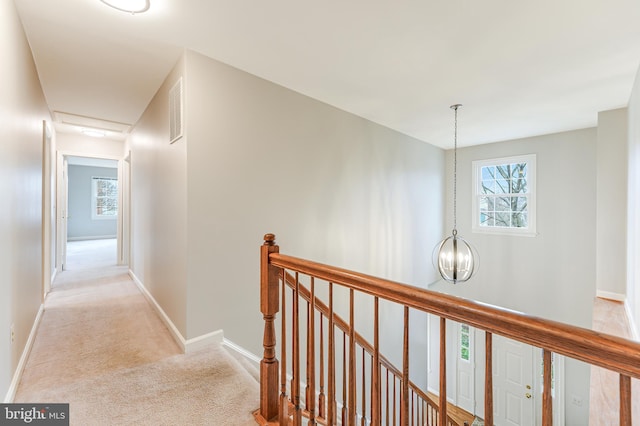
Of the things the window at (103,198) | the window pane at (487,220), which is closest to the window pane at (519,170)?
the window pane at (487,220)

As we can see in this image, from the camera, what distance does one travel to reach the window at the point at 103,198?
9414 millimetres

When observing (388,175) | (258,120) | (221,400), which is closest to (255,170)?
(258,120)

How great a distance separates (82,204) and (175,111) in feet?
29.8

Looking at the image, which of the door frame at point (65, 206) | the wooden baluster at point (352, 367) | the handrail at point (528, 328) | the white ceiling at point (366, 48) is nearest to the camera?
the handrail at point (528, 328)

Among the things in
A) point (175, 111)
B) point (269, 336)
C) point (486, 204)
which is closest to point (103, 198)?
point (175, 111)

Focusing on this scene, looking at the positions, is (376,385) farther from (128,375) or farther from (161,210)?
(161,210)

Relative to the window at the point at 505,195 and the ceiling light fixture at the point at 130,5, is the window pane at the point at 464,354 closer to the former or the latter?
the window at the point at 505,195

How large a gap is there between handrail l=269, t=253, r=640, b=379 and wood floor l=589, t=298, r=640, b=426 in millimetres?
1628

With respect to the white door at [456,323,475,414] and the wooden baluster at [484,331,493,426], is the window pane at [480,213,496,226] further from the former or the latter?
the wooden baluster at [484,331,493,426]

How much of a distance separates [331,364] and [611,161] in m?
4.40

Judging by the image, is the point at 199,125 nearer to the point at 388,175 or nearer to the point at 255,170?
the point at 255,170

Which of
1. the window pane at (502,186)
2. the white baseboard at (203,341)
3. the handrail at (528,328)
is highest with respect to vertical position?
the window pane at (502,186)

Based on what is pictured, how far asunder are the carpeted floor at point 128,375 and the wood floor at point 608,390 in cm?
206

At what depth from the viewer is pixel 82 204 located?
363 inches
